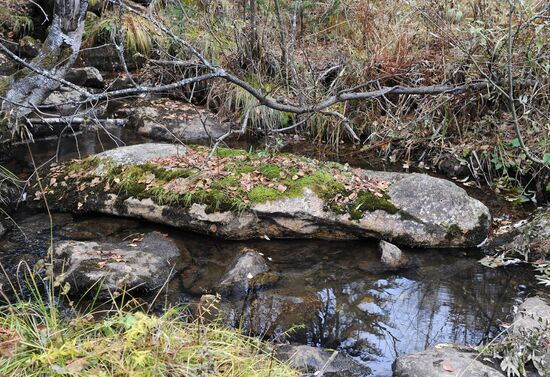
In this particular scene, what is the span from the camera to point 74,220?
17.9 ft

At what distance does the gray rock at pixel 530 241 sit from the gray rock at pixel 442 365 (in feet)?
6.11

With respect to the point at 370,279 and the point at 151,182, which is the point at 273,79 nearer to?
the point at 151,182

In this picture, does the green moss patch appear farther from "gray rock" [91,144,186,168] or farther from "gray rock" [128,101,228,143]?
"gray rock" [128,101,228,143]

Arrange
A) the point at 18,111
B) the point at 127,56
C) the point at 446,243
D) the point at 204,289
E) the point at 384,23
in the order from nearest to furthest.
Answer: the point at 204,289 → the point at 446,243 → the point at 18,111 → the point at 384,23 → the point at 127,56

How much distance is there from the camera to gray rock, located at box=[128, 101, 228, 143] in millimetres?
8016

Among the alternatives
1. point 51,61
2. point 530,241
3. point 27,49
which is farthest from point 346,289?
point 27,49

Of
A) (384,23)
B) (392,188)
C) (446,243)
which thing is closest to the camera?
(446,243)

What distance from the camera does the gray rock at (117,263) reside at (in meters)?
4.14

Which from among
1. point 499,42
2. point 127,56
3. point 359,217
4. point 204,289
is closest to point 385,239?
point 359,217

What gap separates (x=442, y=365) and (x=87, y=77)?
7886mm

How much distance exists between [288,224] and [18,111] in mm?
3306

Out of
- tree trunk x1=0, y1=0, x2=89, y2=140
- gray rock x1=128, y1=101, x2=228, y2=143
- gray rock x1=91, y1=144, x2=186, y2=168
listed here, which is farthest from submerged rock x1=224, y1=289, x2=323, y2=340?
gray rock x1=128, y1=101, x2=228, y2=143

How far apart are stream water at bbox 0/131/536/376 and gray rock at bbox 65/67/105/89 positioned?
4.00 metres

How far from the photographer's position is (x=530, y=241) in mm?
4859
